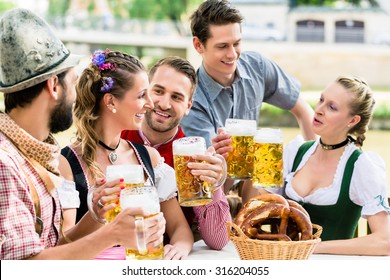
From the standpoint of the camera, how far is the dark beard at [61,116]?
1.74m

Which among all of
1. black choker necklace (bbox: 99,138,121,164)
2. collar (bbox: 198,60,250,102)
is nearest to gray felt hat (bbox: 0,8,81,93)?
black choker necklace (bbox: 99,138,121,164)

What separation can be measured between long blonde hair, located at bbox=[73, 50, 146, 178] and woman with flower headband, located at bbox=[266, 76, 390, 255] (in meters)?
0.70

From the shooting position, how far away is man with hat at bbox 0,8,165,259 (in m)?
1.61

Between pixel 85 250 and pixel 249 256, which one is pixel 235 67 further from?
pixel 85 250

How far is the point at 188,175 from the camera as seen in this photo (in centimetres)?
194

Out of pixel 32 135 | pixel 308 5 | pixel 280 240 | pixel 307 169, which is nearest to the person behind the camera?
pixel 32 135

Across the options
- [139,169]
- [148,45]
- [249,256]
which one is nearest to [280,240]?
[249,256]

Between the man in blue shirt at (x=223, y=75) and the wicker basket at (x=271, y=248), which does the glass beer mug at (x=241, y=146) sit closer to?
the wicker basket at (x=271, y=248)

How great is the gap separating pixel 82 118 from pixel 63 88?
0.42 meters

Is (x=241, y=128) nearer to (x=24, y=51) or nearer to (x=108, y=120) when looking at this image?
(x=108, y=120)

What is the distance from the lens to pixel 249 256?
6.04 ft

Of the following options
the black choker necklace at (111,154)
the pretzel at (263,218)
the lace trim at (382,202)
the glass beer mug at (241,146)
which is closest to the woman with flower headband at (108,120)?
the black choker necklace at (111,154)

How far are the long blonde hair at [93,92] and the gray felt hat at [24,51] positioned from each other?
1.53 ft

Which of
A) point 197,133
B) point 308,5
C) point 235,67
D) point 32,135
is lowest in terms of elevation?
point 308,5
